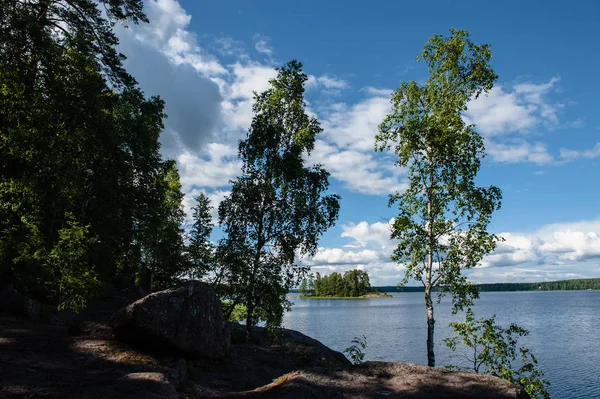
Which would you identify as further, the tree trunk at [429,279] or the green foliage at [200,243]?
the green foliage at [200,243]

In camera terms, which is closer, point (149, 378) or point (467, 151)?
point (149, 378)

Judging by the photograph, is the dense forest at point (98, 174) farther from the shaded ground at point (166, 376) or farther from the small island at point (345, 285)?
the small island at point (345, 285)

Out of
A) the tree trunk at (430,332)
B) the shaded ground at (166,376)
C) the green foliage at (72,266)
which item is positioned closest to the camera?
the shaded ground at (166,376)

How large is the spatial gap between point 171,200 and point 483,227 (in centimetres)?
3522

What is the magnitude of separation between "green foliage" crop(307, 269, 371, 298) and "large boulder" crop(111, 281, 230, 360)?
573ft

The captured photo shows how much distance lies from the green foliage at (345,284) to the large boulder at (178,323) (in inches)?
6878

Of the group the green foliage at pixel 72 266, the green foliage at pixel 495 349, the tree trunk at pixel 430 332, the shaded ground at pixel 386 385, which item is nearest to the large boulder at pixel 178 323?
the shaded ground at pixel 386 385

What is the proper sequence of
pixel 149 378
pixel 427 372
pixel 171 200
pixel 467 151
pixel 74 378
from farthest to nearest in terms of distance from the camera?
pixel 171 200, pixel 467 151, pixel 427 372, pixel 74 378, pixel 149 378

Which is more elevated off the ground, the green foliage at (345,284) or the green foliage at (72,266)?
the green foliage at (72,266)

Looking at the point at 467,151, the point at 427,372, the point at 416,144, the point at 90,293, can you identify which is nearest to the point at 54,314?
the point at 90,293

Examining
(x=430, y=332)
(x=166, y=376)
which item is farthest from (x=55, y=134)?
(x=430, y=332)

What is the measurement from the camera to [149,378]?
8453 mm

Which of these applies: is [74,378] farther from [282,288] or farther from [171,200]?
[171,200]

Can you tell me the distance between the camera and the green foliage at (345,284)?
186375mm
